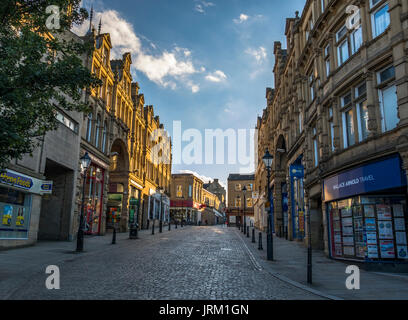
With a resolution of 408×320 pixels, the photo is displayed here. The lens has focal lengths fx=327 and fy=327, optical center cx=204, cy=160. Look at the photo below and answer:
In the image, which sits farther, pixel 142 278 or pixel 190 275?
pixel 190 275

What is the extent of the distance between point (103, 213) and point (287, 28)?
76.8 feet

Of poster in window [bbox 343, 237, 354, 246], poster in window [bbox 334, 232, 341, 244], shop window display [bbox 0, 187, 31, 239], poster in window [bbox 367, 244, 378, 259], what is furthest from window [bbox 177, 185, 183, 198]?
poster in window [bbox 367, 244, 378, 259]

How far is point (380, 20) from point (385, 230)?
7896 mm

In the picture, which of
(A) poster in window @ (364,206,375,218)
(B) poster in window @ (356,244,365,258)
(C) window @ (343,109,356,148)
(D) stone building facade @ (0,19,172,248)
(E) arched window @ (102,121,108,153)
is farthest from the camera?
(E) arched window @ (102,121,108,153)

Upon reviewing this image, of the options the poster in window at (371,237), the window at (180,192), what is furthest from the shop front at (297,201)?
the window at (180,192)

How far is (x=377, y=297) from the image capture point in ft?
24.1

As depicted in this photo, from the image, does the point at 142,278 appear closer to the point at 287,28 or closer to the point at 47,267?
the point at 47,267

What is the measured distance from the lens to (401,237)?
38.0 ft

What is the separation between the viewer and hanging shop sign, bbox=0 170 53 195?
15.4 metres

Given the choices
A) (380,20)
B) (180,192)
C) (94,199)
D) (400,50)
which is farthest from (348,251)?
(180,192)

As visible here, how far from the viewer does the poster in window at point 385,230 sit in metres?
11.7

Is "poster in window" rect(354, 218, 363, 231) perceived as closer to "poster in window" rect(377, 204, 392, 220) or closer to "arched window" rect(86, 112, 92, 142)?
"poster in window" rect(377, 204, 392, 220)

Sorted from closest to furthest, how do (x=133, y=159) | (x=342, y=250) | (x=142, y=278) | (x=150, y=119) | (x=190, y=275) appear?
(x=142, y=278) < (x=190, y=275) < (x=342, y=250) < (x=133, y=159) < (x=150, y=119)
